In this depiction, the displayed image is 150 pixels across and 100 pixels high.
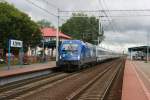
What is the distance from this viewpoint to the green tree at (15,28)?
64.8m

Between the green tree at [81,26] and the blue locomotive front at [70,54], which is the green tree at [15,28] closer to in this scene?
the blue locomotive front at [70,54]

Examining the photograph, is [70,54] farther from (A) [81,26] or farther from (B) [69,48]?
(A) [81,26]

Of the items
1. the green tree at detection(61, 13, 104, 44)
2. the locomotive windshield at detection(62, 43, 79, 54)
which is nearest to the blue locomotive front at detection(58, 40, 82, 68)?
the locomotive windshield at detection(62, 43, 79, 54)

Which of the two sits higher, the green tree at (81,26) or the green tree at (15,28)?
the green tree at (81,26)

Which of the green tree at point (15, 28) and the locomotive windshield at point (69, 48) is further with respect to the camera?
Result: the green tree at point (15, 28)

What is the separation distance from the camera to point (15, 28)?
6825 cm

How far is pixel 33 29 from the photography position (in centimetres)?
7762

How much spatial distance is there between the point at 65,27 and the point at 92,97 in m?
132

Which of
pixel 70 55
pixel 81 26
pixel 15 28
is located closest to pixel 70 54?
pixel 70 55

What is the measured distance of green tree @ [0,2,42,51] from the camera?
64.8 m

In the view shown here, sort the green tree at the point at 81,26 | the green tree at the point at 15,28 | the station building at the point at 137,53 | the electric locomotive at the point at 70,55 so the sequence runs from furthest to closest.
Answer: the green tree at the point at 81,26
the station building at the point at 137,53
the green tree at the point at 15,28
the electric locomotive at the point at 70,55

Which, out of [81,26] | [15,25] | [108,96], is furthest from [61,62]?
[81,26]

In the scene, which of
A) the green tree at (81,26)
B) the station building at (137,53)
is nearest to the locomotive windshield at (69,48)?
the station building at (137,53)

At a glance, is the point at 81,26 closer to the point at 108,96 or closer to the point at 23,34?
the point at 23,34
